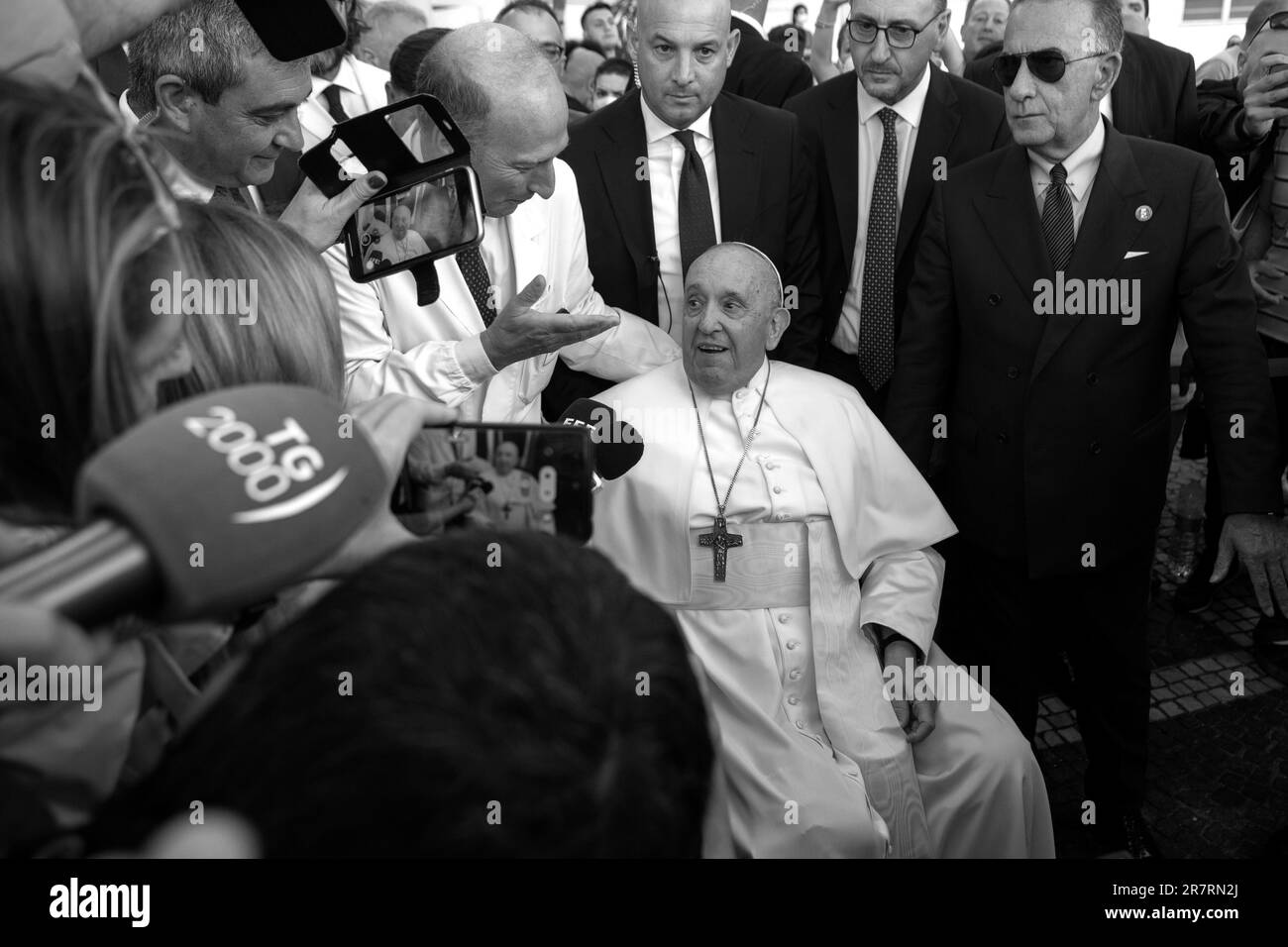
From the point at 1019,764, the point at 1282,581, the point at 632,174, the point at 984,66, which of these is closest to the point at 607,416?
the point at 1019,764

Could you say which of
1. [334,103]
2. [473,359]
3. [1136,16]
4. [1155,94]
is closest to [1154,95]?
[1155,94]

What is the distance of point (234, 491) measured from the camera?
Answer: 35.4 inches

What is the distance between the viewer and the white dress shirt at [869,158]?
3840 millimetres

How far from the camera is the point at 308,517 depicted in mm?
929

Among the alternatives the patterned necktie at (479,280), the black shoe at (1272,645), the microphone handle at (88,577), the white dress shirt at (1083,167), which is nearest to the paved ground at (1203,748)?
the black shoe at (1272,645)

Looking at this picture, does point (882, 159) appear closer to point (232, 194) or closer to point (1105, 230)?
point (1105, 230)

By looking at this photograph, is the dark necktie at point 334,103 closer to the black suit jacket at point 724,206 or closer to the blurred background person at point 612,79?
the black suit jacket at point 724,206

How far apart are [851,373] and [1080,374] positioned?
107cm

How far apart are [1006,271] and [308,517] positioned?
2.59 metres

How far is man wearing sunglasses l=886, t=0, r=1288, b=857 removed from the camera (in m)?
2.92

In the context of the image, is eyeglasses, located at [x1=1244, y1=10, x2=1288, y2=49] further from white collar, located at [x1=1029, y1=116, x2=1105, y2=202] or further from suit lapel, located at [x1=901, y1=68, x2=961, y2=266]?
white collar, located at [x1=1029, y1=116, x2=1105, y2=202]

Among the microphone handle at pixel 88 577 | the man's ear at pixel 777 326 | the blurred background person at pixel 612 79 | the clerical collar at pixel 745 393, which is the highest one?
the blurred background person at pixel 612 79

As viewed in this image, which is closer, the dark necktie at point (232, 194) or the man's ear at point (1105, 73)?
the dark necktie at point (232, 194)
